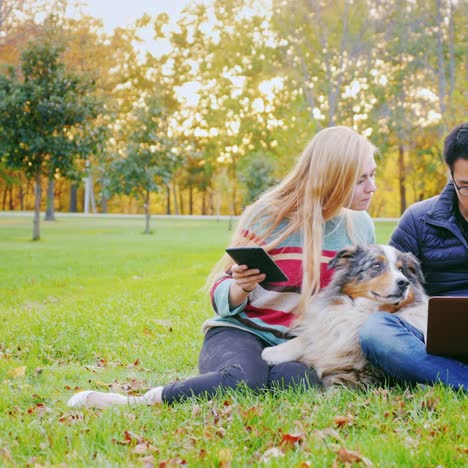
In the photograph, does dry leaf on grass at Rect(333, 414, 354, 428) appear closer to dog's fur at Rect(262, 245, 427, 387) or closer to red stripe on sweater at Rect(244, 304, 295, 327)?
dog's fur at Rect(262, 245, 427, 387)

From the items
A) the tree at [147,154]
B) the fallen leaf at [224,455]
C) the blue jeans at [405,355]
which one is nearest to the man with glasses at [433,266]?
the blue jeans at [405,355]

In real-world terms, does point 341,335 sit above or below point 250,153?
below

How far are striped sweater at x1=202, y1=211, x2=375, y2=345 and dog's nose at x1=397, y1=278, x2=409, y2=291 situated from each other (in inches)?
21.8

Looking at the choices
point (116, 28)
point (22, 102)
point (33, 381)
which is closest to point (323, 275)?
point (33, 381)

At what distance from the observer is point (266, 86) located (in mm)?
43625

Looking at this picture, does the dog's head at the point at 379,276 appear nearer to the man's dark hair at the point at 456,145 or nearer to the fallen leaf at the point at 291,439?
the man's dark hair at the point at 456,145

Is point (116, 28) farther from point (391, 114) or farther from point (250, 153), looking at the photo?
point (391, 114)

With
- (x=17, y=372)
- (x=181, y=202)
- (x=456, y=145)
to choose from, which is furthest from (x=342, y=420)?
(x=181, y=202)

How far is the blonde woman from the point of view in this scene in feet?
13.1

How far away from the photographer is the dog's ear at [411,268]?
380 centimetres

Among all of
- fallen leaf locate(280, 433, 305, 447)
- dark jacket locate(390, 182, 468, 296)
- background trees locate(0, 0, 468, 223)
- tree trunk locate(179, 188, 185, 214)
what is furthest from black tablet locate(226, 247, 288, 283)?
tree trunk locate(179, 188, 185, 214)

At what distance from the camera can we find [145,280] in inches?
488

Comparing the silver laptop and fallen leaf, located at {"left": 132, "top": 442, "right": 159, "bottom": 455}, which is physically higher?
the silver laptop

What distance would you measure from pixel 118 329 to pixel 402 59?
1299 inches
